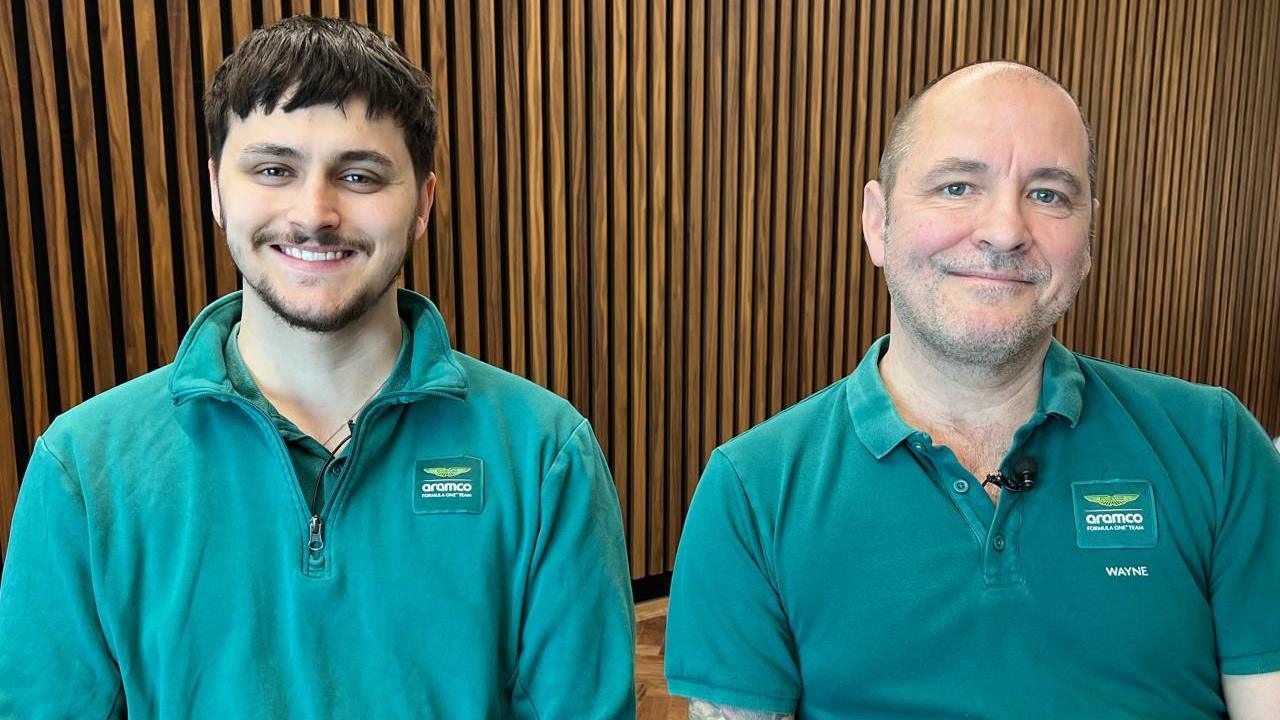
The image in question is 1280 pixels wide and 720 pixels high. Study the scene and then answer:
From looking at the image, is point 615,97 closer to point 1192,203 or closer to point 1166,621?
point 1166,621

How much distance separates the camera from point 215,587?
1434 mm

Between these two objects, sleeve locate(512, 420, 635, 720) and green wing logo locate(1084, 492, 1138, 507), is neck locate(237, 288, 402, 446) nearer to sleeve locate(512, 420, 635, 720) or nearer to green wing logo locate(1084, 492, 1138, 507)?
sleeve locate(512, 420, 635, 720)

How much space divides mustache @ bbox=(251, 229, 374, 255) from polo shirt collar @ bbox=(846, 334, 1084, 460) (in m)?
0.75

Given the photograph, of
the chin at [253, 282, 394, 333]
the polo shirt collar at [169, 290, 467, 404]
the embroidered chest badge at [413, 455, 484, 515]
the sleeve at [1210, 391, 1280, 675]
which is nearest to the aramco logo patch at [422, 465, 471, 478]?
the embroidered chest badge at [413, 455, 484, 515]

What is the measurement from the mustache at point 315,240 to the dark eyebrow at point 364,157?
107 mm

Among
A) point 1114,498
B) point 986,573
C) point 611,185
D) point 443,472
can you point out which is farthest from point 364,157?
point 611,185

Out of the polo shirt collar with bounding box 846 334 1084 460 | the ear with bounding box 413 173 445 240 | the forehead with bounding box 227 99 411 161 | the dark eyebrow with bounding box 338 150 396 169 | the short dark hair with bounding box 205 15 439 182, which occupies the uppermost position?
the short dark hair with bounding box 205 15 439 182

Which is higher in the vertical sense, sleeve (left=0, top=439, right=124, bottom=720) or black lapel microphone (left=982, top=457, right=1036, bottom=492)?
black lapel microphone (left=982, top=457, right=1036, bottom=492)

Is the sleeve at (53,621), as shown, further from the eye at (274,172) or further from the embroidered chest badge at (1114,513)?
the embroidered chest badge at (1114,513)

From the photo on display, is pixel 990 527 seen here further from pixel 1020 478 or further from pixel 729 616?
pixel 729 616

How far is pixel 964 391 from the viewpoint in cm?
152

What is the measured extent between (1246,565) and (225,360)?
4.93 feet

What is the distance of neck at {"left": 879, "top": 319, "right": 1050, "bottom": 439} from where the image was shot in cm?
151

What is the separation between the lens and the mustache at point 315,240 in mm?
1426
